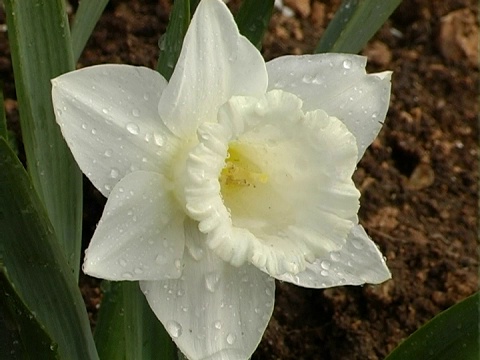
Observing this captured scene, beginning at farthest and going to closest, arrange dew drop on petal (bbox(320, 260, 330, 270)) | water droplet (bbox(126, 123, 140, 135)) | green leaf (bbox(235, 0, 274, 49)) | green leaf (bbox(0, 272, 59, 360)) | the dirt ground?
the dirt ground < green leaf (bbox(235, 0, 274, 49)) < dew drop on petal (bbox(320, 260, 330, 270)) < water droplet (bbox(126, 123, 140, 135)) < green leaf (bbox(0, 272, 59, 360))

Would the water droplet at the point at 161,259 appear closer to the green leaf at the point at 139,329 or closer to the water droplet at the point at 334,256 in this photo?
the green leaf at the point at 139,329

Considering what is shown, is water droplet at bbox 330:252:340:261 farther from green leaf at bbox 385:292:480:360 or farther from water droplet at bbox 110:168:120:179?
water droplet at bbox 110:168:120:179

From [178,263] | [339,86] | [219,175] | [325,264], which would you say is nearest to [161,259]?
[178,263]

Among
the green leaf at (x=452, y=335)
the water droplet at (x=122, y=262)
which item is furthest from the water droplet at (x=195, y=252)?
the green leaf at (x=452, y=335)

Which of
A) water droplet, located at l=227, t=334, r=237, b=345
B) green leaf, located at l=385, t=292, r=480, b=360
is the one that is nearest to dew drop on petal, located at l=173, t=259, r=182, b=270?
water droplet, located at l=227, t=334, r=237, b=345

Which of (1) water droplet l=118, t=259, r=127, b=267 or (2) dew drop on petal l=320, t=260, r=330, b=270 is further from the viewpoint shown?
(2) dew drop on petal l=320, t=260, r=330, b=270

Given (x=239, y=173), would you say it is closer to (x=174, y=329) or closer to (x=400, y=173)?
(x=174, y=329)
